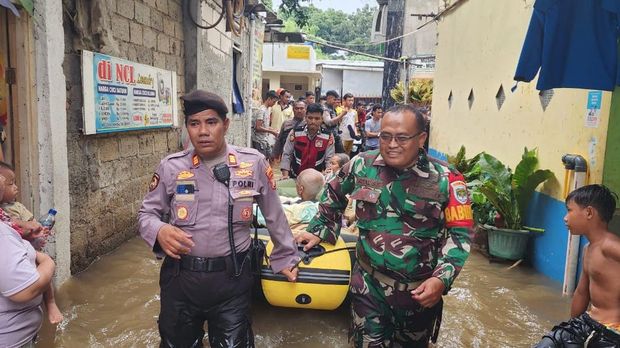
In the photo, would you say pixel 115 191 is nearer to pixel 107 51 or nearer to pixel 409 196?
pixel 107 51

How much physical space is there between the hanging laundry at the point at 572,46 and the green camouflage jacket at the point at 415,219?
188 centimetres

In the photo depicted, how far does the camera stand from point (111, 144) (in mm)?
5102

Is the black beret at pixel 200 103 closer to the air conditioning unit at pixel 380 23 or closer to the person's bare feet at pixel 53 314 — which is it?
the person's bare feet at pixel 53 314

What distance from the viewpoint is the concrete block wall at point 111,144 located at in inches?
173

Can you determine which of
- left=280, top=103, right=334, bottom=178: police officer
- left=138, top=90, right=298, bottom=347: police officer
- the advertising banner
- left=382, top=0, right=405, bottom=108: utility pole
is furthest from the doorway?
left=382, top=0, right=405, bottom=108: utility pole

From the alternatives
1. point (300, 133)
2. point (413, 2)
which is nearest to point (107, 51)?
point (300, 133)

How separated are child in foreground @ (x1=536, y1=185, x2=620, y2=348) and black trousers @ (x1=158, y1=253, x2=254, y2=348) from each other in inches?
63.1

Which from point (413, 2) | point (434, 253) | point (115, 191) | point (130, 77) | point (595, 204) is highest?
point (413, 2)

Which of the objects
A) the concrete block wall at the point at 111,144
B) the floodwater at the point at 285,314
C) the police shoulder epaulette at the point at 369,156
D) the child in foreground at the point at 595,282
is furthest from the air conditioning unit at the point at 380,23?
the police shoulder epaulette at the point at 369,156

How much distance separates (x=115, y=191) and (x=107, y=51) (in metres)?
1.47

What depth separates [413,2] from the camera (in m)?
24.0

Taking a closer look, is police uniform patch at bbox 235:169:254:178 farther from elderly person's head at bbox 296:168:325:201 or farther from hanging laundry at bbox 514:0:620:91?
hanging laundry at bbox 514:0:620:91

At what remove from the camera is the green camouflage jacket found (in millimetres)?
2393

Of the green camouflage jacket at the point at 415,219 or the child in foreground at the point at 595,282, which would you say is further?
the child in foreground at the point at 595,282
